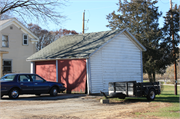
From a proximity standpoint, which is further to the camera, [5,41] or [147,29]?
[147,29]

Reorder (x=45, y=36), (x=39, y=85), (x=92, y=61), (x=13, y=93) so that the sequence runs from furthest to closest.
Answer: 1. (x=45, y=36)
2. (x=92, y=61)
3. (x=39, y=85)
4. (x=13, y=93)

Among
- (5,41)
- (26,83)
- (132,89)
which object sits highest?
(5,41)

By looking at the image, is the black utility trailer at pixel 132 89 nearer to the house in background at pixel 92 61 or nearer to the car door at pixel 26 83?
the house in background at pixel 92 61

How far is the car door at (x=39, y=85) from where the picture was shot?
15242 mm

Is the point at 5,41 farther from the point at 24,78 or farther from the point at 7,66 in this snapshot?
the point at 24,78

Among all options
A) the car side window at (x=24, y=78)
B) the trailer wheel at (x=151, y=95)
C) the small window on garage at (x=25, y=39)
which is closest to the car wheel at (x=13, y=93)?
the car side window at (x=24, y=78)

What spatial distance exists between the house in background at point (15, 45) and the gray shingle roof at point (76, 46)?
21.7ft

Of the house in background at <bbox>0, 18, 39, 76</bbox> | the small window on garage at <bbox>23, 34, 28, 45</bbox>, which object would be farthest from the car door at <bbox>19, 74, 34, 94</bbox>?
the small window on garage at <bbox>23, 34, 28, 45</bbox>

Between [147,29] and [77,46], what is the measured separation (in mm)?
15564

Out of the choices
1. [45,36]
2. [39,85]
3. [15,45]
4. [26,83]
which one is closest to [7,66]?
[15,45]

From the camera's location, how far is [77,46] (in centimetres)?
2031

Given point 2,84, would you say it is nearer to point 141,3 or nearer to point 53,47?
point 53,47

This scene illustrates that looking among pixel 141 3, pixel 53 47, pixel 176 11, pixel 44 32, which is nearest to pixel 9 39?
pixel 53 47

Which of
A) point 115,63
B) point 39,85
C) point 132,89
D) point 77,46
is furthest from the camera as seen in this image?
point 77,46
